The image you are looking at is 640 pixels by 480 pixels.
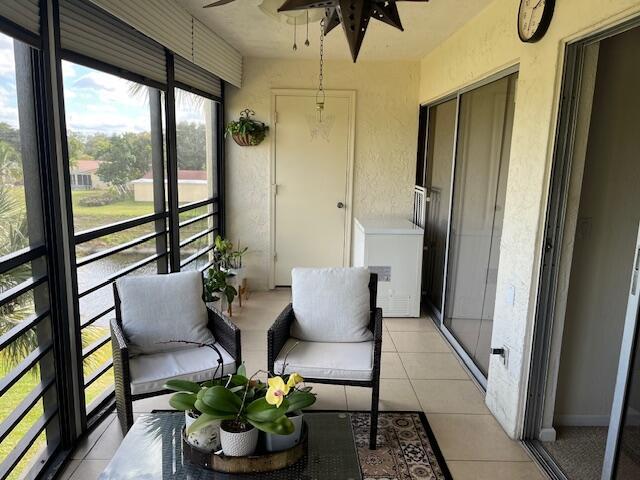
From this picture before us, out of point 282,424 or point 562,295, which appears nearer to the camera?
point 282,424

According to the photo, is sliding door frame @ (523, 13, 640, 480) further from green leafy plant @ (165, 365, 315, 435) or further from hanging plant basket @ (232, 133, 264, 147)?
hanging plant basket @ (232, 133, 264, 147)

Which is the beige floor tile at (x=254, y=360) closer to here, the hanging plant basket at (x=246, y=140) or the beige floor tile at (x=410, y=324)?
the beige floor tile at (x=410, y=324)

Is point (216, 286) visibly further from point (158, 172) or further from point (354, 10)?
point (354, 10)

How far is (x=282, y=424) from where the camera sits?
1502 millimetres

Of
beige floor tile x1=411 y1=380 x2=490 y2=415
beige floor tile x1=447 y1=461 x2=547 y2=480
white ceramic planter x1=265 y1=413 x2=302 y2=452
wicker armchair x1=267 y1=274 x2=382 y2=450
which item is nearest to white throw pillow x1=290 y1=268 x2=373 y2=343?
wicker armchair x1=267 y1=274 x2=382 y2=450


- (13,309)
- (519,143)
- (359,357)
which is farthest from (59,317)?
(519,143)

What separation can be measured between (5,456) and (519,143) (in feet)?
9.24

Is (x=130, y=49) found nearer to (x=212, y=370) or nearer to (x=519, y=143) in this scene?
(x=212, y=370)

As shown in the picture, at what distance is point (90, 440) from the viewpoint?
2342mm

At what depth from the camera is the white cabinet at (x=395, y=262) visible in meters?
4.17

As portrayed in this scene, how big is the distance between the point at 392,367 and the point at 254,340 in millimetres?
1129

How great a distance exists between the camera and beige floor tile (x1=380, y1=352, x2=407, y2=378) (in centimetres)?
315

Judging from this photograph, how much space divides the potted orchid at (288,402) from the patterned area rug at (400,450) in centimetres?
58

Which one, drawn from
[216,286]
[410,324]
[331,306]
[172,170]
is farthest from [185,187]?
[410,324]
